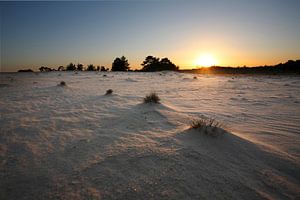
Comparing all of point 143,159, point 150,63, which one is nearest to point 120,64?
point 150,63

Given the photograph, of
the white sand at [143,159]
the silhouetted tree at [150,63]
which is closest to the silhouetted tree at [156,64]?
the silhouetted tree at [150,63]

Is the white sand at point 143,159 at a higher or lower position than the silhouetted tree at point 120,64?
lower

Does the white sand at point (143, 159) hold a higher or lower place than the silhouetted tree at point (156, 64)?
lower

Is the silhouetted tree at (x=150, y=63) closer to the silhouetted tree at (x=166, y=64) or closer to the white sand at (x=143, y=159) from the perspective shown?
the silhouetted tree at (x=166, y=64)

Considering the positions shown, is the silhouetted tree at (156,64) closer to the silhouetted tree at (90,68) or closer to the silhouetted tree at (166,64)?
the silhouetted tree at (166,64)

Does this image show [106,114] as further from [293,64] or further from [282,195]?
[293,64]

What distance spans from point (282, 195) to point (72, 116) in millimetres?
3781

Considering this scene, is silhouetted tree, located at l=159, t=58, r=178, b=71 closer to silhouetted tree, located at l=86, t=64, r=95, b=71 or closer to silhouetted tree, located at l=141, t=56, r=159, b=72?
silhouetted tree, located at l=141, t=56, r=159, b=72

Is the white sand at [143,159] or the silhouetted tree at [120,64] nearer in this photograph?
the white sand at [143,159]

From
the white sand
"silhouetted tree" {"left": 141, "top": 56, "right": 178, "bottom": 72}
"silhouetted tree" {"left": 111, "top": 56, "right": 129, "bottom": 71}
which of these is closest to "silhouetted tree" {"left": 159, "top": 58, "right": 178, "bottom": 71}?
"silhouetted tree" {"left": 141, "top": 56, "right": 178, "bottom": 72}

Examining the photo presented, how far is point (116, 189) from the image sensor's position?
5.92 ft

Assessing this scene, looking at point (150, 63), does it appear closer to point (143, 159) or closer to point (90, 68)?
point (90, 68)

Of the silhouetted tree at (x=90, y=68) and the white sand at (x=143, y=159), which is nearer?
the white sand at (x=143, y=159)

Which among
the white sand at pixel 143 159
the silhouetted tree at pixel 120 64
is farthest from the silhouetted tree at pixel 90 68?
the white sand at pixel 143 159
